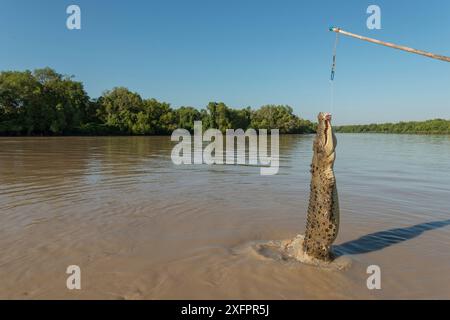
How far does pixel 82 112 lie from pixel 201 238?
7592 cm

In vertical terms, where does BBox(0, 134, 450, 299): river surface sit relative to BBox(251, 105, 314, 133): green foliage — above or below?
below

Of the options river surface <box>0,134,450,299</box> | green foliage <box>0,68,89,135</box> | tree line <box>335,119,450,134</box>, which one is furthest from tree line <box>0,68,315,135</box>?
tree line <box>335,119,450,134</box>

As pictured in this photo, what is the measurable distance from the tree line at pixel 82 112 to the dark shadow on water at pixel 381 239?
6278 cm

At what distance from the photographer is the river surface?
4.16 meters

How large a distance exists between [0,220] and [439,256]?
7.71 meters

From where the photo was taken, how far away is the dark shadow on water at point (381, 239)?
564cm

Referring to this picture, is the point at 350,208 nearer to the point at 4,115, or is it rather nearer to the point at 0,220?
the point at 0,220

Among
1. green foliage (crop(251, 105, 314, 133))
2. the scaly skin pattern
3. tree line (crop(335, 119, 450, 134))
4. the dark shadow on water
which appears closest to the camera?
Answer: the scaly skin pattern

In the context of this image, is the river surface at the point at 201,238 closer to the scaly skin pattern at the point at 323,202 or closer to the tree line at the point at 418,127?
the scaly skin pattern at the point at 323,202

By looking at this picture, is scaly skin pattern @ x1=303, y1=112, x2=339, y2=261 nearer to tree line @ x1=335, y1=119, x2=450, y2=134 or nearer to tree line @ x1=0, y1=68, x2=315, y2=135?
tree line @ x1=0, y1=68, x2=315, y2=135

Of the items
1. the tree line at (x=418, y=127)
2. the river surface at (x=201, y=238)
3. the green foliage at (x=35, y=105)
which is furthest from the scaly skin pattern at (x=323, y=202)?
the tree line at (x=418, y=127)

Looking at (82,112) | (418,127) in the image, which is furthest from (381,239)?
(418,127)

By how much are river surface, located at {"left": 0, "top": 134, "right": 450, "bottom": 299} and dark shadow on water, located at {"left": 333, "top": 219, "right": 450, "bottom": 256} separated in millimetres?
21

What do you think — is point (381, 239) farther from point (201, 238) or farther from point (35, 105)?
point (35, 105)
